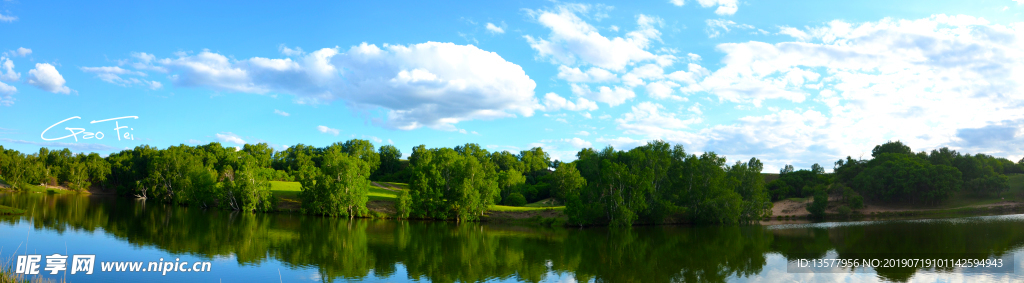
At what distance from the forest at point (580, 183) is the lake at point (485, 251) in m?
12.4

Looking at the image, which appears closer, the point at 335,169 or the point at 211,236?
the point at 211,236

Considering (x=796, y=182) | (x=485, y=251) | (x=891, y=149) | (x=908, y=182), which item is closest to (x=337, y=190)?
(x=485, y=251)

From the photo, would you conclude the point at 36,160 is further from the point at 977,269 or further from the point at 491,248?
the point at 977,269

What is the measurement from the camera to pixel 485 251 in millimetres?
33469

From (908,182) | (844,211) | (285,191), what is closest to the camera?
(285,191)

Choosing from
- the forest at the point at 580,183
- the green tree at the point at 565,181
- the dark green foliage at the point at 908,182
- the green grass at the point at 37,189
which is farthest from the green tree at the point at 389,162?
the dark green foliage at the point at 908,182

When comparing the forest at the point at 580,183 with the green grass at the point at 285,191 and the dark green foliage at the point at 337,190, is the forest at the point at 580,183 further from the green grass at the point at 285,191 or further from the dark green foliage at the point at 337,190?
the green grass at the point at 285,191

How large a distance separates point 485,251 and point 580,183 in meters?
45.3

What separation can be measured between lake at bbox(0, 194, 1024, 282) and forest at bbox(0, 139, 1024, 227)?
12.4m

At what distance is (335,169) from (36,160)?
9776 centimetres

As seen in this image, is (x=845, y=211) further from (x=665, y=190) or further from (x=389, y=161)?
(x=389, y=161)

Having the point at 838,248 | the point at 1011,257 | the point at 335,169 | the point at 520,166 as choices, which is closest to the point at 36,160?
the point at 335,169

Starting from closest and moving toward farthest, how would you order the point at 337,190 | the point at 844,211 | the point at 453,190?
the point at 337,190, the point at 453,190, the point at 844,211

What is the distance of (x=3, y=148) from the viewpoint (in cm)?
11619
